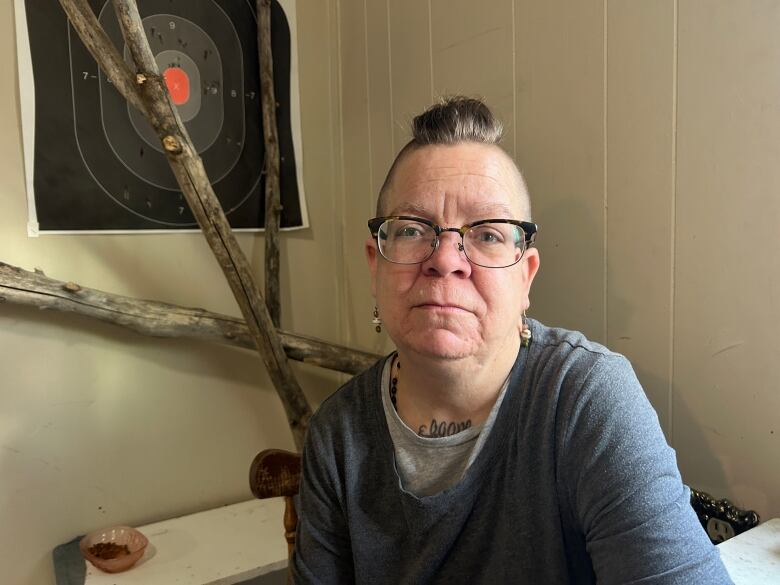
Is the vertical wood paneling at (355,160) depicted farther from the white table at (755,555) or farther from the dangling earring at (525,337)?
the white table at (755,555)

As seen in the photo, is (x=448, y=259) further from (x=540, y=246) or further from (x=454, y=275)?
(x=540, y=246)

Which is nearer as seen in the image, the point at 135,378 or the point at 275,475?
the point at 275,475

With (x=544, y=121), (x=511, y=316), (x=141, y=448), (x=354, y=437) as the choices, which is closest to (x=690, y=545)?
(x=511, y=316)

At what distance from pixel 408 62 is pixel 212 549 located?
1.28 m

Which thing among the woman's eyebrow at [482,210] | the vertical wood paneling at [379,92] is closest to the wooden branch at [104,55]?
the vertical wood paneling at [379,92]

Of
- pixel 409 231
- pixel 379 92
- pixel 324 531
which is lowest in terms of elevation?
pixel 324 531

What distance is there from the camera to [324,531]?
94 centimetres

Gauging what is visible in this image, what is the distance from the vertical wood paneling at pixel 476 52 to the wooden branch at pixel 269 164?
49 centimetres

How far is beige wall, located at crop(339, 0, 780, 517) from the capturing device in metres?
0.88

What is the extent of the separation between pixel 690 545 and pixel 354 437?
18.7 inches

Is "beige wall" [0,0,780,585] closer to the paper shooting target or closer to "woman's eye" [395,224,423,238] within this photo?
the paper shooting target

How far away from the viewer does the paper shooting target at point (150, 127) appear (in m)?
1.44

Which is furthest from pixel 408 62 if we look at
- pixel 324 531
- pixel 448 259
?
pixel 324 531

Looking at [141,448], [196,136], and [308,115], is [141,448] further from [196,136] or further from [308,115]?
[308,115]
